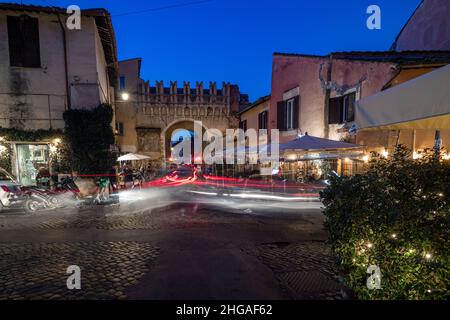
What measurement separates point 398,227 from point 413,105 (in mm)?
1756

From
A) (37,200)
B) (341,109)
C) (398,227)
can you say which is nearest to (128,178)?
(37,200)

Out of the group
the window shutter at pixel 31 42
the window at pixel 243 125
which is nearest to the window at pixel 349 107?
the window at pixel 243 125

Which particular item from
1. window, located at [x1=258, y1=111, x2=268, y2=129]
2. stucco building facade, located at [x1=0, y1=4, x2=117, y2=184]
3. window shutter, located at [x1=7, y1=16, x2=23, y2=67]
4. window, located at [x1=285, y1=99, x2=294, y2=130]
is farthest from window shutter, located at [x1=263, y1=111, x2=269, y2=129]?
window shutter, located at [x1=7, y1=16, x2=23, y2=67]

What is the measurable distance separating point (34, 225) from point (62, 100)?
7.71m

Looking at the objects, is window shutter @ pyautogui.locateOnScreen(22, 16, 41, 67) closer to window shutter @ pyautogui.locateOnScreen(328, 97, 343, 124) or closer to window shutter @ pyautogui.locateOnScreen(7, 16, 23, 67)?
window shutter @ pyautogui.locateOnScreen(7, 16, 23, 67)

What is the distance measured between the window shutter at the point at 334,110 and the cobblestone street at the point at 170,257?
486 cm

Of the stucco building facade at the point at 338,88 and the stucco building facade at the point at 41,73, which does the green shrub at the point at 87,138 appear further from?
the stucco building facade at the point at 338,88

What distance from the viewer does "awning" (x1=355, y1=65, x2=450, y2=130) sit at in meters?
2.84

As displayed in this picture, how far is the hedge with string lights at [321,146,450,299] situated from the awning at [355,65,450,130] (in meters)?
0.61

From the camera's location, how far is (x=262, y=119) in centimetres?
1794

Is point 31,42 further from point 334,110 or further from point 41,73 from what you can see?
point 334,110

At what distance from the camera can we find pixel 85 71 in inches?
492

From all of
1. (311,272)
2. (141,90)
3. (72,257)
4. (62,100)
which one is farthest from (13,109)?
(141,90)

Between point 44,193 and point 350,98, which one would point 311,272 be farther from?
point 44,193
